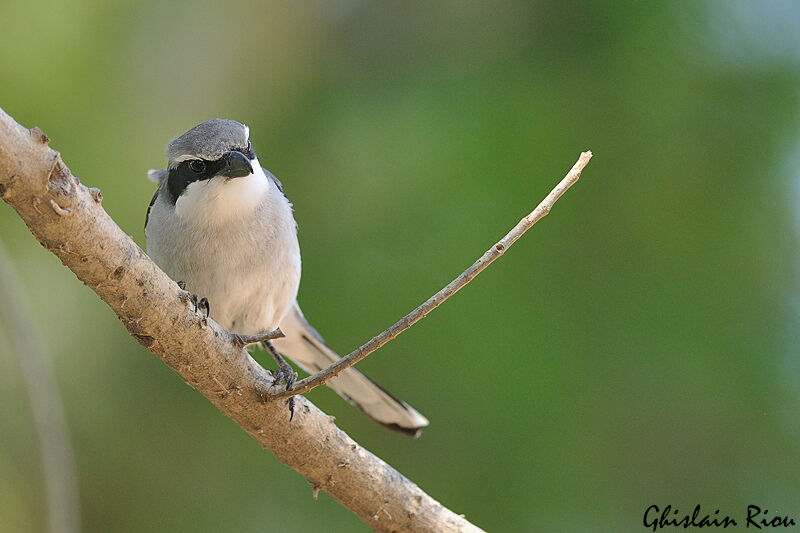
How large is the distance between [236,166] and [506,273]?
1.80m

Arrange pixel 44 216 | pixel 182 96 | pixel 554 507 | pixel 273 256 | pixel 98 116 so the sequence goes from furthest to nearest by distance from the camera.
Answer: pixel 182 96, pixel 98 116, pixel 554 507, pixel 273 256, pixel 44 216

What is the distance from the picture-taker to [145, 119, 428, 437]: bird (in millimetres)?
3131

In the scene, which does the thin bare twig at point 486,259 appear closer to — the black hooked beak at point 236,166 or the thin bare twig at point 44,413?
the black hooked beak at point 236,166

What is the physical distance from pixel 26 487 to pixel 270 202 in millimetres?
2150

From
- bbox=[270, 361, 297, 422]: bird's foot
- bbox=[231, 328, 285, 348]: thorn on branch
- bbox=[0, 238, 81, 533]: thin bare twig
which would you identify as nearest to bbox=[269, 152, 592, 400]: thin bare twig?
bbox=[231, 328, 285, 348]: thorn on branch

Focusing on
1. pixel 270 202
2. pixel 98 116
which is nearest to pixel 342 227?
pixel 270 202

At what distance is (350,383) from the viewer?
376 centimetres

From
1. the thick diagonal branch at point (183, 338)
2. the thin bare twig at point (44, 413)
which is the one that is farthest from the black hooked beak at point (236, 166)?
the thin bare twig at point (44, 413)

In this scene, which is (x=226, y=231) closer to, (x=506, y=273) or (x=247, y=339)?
(x=247, y=339)

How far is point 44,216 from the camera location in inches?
77.4

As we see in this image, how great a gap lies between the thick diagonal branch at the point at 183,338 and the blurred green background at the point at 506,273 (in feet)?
4.17

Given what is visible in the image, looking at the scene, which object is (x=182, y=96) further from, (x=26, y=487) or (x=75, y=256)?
(x=75, y=256)

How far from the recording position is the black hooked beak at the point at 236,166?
304 cm

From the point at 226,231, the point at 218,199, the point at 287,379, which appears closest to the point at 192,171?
the point at 218,199
